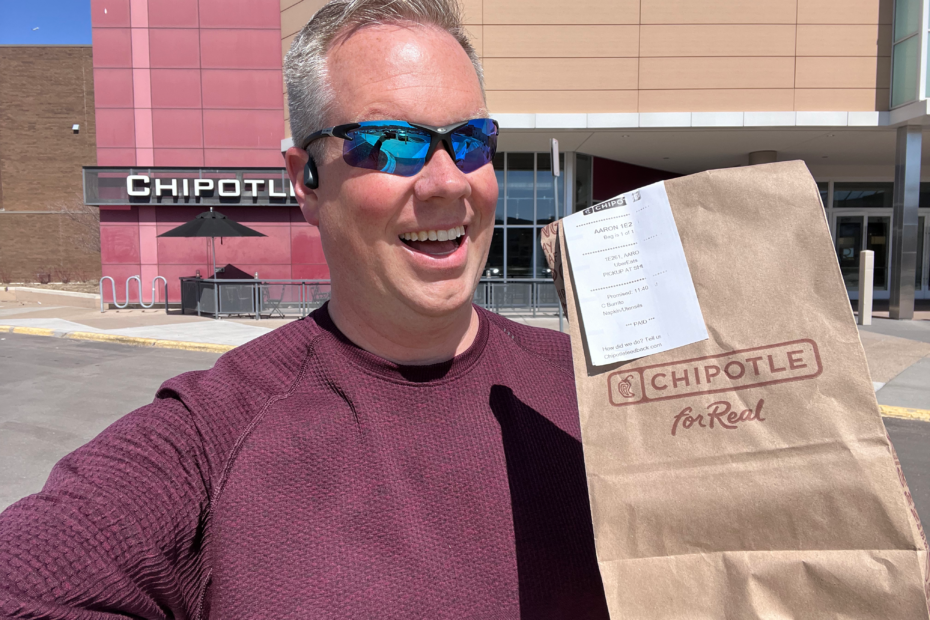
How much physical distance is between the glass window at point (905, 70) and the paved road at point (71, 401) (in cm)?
1117

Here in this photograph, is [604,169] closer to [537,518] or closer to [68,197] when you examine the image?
[537,518]

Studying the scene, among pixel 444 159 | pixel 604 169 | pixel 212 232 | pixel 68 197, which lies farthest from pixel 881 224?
pixel 68 197

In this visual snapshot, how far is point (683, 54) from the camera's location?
1541 centimetres

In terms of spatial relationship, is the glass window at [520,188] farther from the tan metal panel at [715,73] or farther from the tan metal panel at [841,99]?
the tan metal panel at [841,99]

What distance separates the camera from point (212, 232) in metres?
17.4

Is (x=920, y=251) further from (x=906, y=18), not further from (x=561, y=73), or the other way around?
(x=561, y=73)

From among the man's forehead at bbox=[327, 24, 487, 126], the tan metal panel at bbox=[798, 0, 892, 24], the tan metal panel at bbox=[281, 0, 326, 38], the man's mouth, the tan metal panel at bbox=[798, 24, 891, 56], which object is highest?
the tan metal panel at bbox=[281, 0, 326, 38]

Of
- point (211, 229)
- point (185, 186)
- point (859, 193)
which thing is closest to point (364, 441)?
point (211, 229)

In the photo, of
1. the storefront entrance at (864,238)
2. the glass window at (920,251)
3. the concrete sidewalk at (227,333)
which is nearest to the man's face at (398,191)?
the concrete sidewalk at (227,333)

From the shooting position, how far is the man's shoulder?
5.38 feet

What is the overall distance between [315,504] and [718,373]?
2.43 feet

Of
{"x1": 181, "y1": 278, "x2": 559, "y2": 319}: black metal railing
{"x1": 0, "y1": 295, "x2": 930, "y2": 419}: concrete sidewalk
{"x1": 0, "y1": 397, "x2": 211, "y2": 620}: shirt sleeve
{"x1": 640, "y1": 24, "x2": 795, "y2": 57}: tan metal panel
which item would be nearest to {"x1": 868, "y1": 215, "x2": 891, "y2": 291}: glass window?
{"x1": 0, "y1": 295, "x2": 930, "y2": 419}: concrete sidewalk

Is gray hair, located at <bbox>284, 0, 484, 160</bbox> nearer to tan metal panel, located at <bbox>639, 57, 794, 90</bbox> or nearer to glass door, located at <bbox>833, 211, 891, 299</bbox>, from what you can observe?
tan metal panel, located at <bbox>639, 57, 794, 90</bbox>

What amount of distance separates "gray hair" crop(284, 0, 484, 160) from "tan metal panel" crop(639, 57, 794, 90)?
15.6 meters
